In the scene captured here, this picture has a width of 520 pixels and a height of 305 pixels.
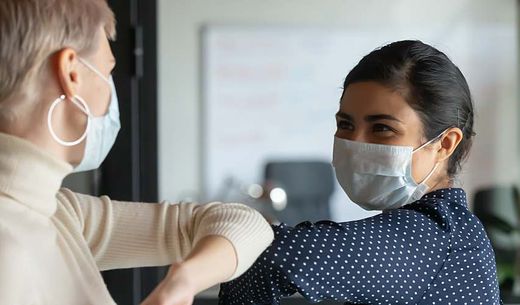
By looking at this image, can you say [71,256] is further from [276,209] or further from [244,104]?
[244,104]

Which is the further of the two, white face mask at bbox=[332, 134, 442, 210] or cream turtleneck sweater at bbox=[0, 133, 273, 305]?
white face mask at bbox=[332, 134, 442, 210]

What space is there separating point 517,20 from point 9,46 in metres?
4.02

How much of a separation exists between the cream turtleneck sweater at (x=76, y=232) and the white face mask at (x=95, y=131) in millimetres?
41

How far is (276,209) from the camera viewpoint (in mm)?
4184

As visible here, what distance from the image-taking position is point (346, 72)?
4.41 m

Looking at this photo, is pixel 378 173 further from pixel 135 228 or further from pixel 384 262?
pixel 135 228

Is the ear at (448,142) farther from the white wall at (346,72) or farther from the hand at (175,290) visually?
the white wall at (346,72)

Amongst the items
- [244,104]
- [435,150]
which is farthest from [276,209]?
[435,150]

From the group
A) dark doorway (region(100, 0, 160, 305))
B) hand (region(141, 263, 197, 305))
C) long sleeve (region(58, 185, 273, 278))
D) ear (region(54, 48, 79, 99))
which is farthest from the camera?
dark doorway (region(100, 0, 160, 305))

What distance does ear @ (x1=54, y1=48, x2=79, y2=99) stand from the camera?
907 millimetres

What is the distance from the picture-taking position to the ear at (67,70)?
907mm

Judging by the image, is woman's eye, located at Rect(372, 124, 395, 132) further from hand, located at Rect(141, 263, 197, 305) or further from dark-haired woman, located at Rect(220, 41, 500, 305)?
hand, located at Rect(141, 263, 197, 305)

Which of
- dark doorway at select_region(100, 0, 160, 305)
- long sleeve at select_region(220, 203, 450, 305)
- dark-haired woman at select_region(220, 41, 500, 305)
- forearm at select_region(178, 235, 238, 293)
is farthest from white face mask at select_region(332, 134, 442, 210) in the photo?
dark doorway at select_region(100, 0, 160, 305)

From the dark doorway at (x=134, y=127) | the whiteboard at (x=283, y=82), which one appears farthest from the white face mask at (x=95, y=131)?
the whiteboard at (x=283, y=82)
